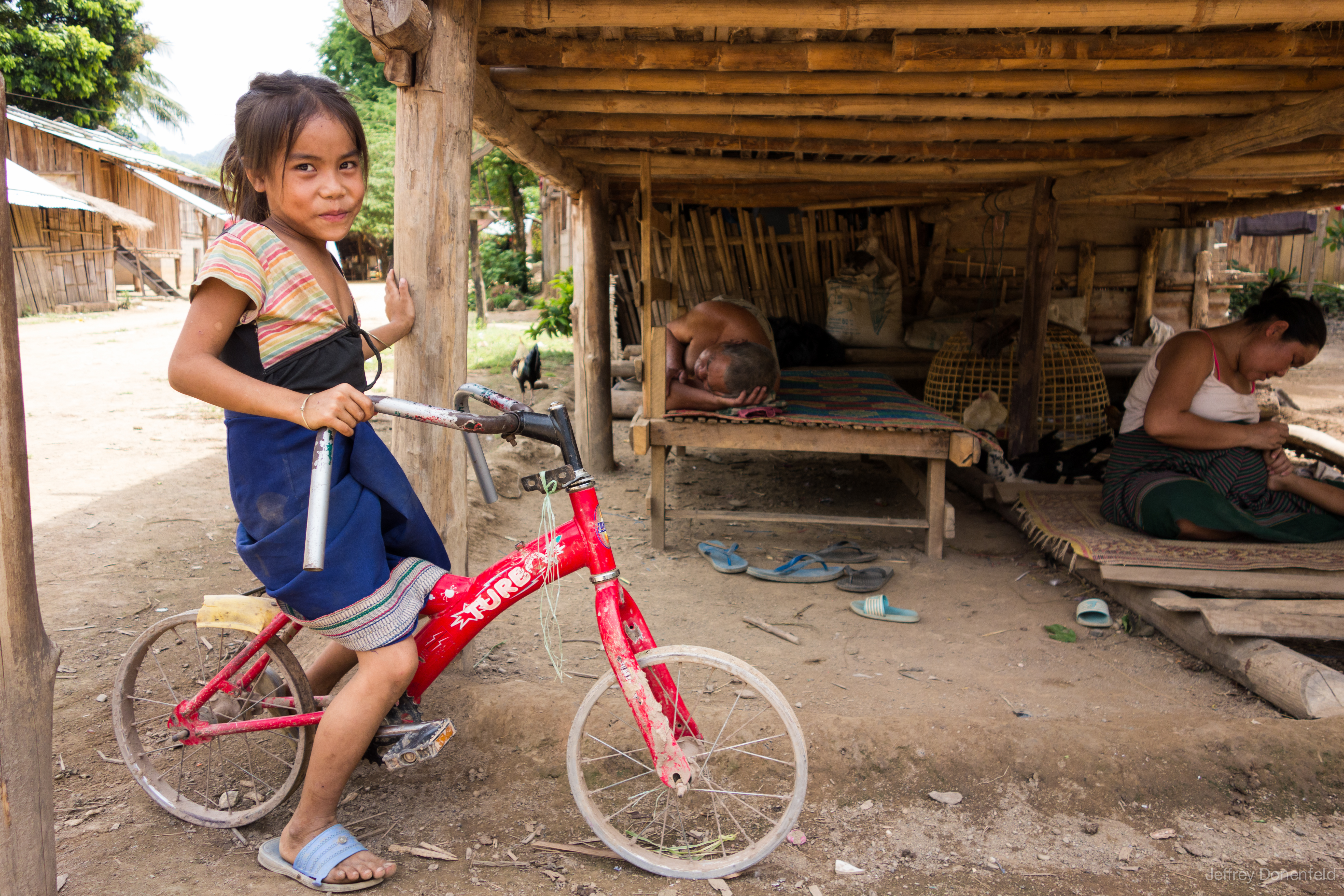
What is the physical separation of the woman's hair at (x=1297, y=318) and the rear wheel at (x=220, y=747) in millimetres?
4573

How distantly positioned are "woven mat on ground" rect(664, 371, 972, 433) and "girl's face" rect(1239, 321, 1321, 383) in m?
1.44

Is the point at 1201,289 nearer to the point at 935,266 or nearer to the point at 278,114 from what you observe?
the point at 935,266

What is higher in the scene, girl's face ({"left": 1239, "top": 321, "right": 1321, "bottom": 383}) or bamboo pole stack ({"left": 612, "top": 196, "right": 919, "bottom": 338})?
bamboo pole stack ({"left": 612, "top": 196, "right": 919, "bottom": 338})

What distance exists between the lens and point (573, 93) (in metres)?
4.29

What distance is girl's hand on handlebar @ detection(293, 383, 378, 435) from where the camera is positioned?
173 centimetres

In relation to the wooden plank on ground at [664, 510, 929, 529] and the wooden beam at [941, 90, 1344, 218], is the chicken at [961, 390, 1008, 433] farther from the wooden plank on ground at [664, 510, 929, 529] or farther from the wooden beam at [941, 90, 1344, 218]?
the wooden plank on ground at [664, 510, 929, 529]

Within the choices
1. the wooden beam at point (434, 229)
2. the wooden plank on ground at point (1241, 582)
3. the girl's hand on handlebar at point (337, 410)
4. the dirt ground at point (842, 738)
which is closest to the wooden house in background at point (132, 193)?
Answer: the dirt ground at point (842, 738)

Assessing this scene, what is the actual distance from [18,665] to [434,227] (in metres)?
1.75

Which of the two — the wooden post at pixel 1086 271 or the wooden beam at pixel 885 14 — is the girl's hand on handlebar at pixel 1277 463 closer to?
the wooden beam at pixel 885 14

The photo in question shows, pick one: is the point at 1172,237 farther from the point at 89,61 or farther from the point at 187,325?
the point at 89,61

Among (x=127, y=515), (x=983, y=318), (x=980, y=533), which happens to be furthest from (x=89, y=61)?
(x=980, y=533)

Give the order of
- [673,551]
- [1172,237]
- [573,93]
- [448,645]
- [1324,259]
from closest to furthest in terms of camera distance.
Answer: [448,645], [573,93], [673,551], [1172,237], [1324,259]

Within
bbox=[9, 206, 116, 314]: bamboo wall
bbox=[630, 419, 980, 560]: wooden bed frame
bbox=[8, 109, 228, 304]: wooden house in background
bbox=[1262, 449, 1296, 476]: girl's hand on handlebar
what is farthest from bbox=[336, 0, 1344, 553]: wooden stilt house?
Result: bbox=[9, 206, 116, 314]: bamboo wall

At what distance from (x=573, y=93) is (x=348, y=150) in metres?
2.62
